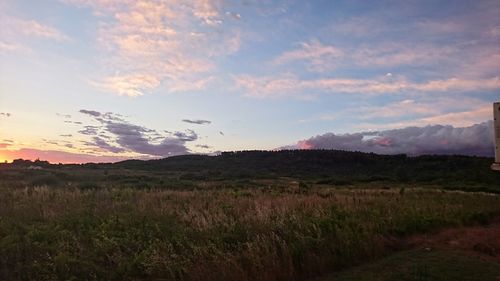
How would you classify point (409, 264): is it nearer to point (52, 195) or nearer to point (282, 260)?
point (282, 260)

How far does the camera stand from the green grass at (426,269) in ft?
25.9

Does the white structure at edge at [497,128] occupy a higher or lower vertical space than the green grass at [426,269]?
higher

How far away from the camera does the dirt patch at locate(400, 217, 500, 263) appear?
34.3ft

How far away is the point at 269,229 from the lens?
35.6 ft

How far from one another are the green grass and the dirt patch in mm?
901

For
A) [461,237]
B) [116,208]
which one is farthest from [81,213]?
[461,237]

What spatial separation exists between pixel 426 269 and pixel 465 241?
14.3 ft

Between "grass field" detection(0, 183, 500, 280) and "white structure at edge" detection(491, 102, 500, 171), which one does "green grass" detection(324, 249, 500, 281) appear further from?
"white structure at edge" detection(491, 102, 500, 171)

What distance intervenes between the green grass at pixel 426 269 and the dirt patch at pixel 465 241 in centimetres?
90

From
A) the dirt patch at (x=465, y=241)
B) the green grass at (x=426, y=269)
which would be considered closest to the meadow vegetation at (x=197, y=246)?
the dirt patch at (x=465, y=241)

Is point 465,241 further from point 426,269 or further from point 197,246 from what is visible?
point 197,246

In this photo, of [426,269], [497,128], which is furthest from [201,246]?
[497,128]

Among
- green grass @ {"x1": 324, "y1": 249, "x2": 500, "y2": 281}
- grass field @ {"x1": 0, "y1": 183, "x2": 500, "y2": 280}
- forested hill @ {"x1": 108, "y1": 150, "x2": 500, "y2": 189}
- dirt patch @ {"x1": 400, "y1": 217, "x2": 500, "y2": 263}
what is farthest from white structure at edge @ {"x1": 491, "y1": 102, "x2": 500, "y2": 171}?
forested hill @ {"x1": 108, "y1": 150, "x2": 500, "y2": 189}

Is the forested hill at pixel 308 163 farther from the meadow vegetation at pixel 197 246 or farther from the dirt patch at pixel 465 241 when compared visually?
the meadow vegetation at pixel 197 246
